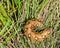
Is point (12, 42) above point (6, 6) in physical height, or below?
below

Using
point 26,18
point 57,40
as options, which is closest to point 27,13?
point 26,18

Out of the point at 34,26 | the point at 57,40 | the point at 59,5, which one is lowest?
the point at 57,40

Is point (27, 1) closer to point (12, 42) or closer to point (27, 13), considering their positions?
point (27, 13)

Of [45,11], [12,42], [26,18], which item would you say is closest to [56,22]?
[45,11]

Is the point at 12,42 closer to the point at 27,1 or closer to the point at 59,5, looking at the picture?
the point at 27,1
